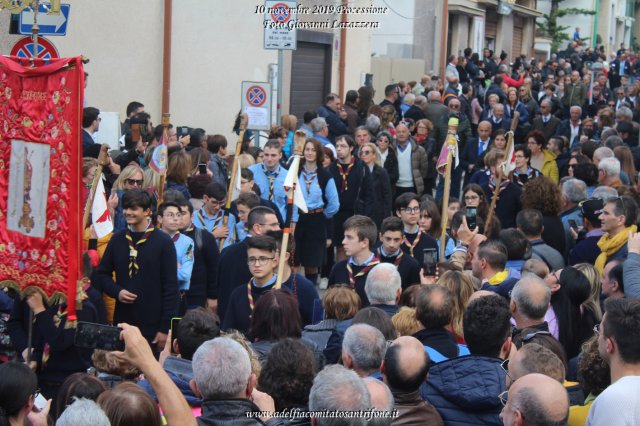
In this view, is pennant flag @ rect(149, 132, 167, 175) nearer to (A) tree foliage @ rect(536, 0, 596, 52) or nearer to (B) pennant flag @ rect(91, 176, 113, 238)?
(B) pennant flag @ rect(91, 176, 113, 238)

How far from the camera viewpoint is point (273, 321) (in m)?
6.39

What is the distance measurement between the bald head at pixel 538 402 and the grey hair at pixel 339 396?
0.64 meters

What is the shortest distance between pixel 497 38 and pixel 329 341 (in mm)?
37113

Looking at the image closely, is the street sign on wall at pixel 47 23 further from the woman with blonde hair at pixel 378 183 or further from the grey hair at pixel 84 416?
the grey hair at pixel 84 416

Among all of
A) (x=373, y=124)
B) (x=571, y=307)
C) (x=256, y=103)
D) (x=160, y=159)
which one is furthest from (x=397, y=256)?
(x=373, y=124)

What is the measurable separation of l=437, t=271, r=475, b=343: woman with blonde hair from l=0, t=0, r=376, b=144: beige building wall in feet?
30.3

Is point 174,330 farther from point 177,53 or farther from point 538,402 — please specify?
point 177,53

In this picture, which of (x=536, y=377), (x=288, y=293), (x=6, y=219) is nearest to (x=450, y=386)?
(x=536, y=377)

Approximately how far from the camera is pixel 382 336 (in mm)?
5477

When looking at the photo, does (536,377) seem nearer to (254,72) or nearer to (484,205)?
(484,205)

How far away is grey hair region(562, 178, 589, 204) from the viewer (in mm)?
10680

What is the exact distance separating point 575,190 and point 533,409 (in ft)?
21.9

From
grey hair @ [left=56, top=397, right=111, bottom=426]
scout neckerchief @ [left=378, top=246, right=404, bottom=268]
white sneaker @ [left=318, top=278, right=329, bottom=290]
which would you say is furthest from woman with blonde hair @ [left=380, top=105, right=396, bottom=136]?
grey hair @ [left=56, top=397, right=111, bottom=426]

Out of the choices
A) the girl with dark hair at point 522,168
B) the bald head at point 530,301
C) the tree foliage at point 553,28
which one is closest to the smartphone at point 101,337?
the bald head at point 530,301
